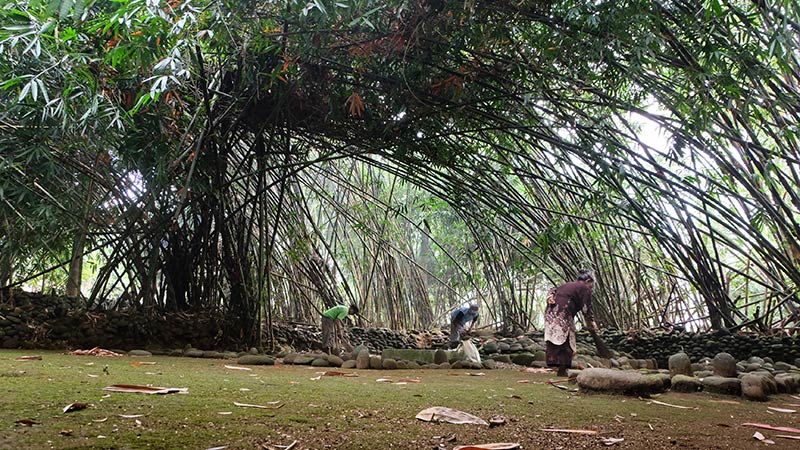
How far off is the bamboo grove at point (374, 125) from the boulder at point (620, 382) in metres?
1.22

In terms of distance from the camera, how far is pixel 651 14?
2613 millimetres

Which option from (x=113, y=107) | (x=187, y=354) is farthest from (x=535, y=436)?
(x=187, y=354)

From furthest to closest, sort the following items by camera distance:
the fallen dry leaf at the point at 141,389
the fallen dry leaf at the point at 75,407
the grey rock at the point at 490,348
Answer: the grey rock at the point at 490,348 < the fallen dry leaf at the point at 141,389 < the fallen dry leaf at the point at 75,407

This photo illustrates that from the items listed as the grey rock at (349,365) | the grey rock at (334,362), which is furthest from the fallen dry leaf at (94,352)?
the grey rock at (349,365)

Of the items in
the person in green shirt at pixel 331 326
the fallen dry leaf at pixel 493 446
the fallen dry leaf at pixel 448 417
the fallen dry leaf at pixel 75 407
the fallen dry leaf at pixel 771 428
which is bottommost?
the fallen dry leaf at pixel 771 428

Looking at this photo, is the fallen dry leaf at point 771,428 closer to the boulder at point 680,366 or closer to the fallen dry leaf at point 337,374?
the boulder at point 680,366

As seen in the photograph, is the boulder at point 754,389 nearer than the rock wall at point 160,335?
Yes

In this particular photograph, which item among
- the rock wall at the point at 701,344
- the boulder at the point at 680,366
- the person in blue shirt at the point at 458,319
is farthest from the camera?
the person in blue shirt at the point at 458,319

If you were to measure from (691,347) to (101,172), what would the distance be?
6356 mm

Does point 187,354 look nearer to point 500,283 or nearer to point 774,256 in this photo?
point 500,283

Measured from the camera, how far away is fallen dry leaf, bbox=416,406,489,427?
7.23 feet

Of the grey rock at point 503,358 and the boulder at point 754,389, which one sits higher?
the grey rock at point 503,358

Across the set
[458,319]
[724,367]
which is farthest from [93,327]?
[724,367]

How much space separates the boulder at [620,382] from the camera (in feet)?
10.6
